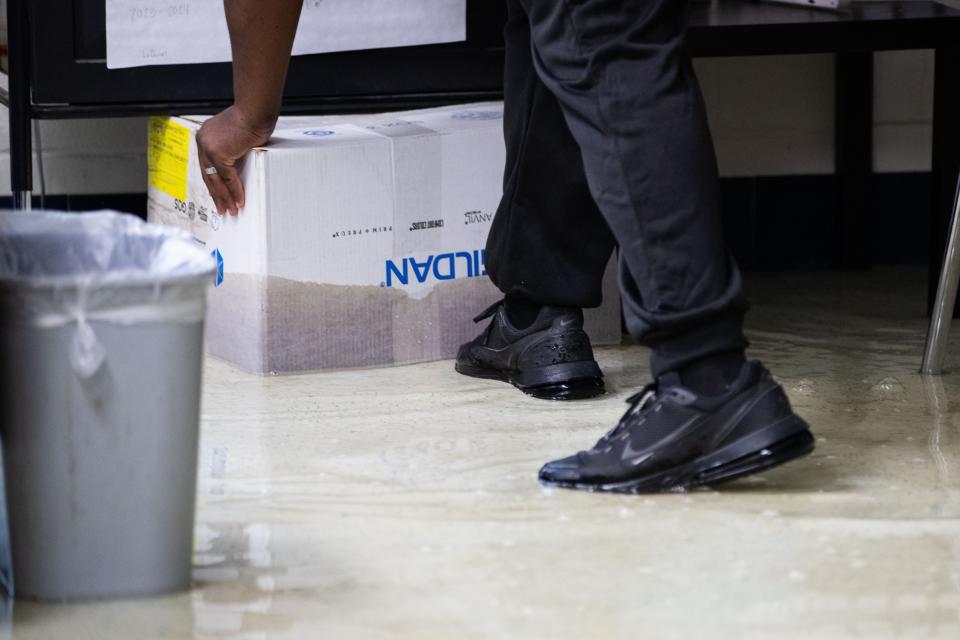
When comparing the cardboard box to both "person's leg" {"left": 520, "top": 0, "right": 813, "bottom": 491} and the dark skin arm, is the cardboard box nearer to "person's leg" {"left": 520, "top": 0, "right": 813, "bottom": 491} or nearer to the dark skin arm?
the dark skin arm

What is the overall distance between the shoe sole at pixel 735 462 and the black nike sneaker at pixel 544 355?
35cm

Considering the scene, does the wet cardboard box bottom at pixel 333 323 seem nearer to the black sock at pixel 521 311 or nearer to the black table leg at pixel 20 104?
the black sock at pixel 521 311

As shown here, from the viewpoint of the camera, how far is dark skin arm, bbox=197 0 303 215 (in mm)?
1479

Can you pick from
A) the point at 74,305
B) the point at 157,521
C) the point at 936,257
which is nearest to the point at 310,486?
the point at 157,521

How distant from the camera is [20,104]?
6.07ft

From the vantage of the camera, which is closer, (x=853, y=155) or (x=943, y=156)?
(x=943, y=156)

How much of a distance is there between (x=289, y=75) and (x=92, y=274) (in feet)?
3.28

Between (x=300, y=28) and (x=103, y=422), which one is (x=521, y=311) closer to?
(x=300, y=28)

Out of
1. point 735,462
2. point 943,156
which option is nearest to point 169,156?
point 735,462

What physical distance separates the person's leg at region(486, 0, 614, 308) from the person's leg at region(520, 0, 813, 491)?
0.98 feet

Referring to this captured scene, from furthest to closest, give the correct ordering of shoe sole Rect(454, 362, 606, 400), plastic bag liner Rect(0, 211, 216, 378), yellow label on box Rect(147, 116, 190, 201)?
yellow label on box Rect(147, 116, 190, 201), shoe sole Rect(454, 362, 606, 400), plastic bag liner Rect(0, 211, 216, 378)

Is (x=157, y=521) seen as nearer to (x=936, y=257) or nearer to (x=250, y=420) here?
(x=250, y=420)

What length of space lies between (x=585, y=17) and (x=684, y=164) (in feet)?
0.52

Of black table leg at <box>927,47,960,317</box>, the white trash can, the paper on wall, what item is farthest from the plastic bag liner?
black table leg at <box>927,47,960,317</box>
